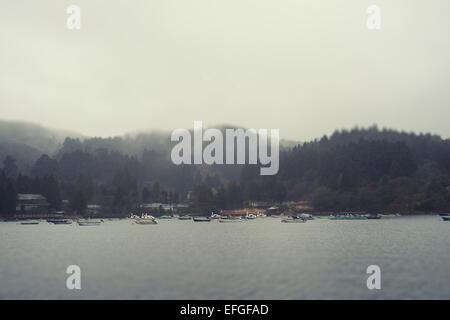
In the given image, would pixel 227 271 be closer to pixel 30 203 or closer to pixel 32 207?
pixel 32 207

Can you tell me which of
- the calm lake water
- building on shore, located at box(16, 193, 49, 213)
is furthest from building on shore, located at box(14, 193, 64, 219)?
the calm lake water

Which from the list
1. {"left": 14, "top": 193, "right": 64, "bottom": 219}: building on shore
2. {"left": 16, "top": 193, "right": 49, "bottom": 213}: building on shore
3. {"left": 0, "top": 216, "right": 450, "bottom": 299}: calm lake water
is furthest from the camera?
{"left": 16, "top": 193, "right": 49, "bottom": 213}: building on shore

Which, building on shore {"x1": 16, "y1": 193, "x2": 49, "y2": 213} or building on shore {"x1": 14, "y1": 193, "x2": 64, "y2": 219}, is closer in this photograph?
building on shore {"x1": 14, "y1": 193, "x2": 64, "y2": 219}

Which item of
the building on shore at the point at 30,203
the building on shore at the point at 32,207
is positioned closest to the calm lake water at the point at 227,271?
the building on shore at the point at 32,207

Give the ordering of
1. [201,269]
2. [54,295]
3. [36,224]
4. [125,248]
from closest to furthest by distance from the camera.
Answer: [54,295]
[201,269]
[125,248]
[36,224]

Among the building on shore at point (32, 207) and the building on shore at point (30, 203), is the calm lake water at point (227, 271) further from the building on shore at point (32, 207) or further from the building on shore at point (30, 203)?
the building on shore at point (30, 203)

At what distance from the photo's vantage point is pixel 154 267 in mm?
52000

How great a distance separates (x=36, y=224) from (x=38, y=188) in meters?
45.2

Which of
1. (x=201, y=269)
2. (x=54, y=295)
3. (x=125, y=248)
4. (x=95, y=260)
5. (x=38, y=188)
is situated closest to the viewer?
(x=54, y=295)

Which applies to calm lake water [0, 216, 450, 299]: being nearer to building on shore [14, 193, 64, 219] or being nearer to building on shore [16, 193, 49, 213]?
building on shore [14, 193, 64, 219]

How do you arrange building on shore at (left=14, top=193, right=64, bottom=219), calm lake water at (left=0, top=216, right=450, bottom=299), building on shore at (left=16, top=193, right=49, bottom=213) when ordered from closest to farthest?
calm lake water at (left=0, top=216, right=450, bottom=299)
building on shore at (left=14, top=193, right=64, bottom=219)
building on shore at (left=16, top=193, right=49, bottom=213)

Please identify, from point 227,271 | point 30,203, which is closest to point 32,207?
point 30,203
